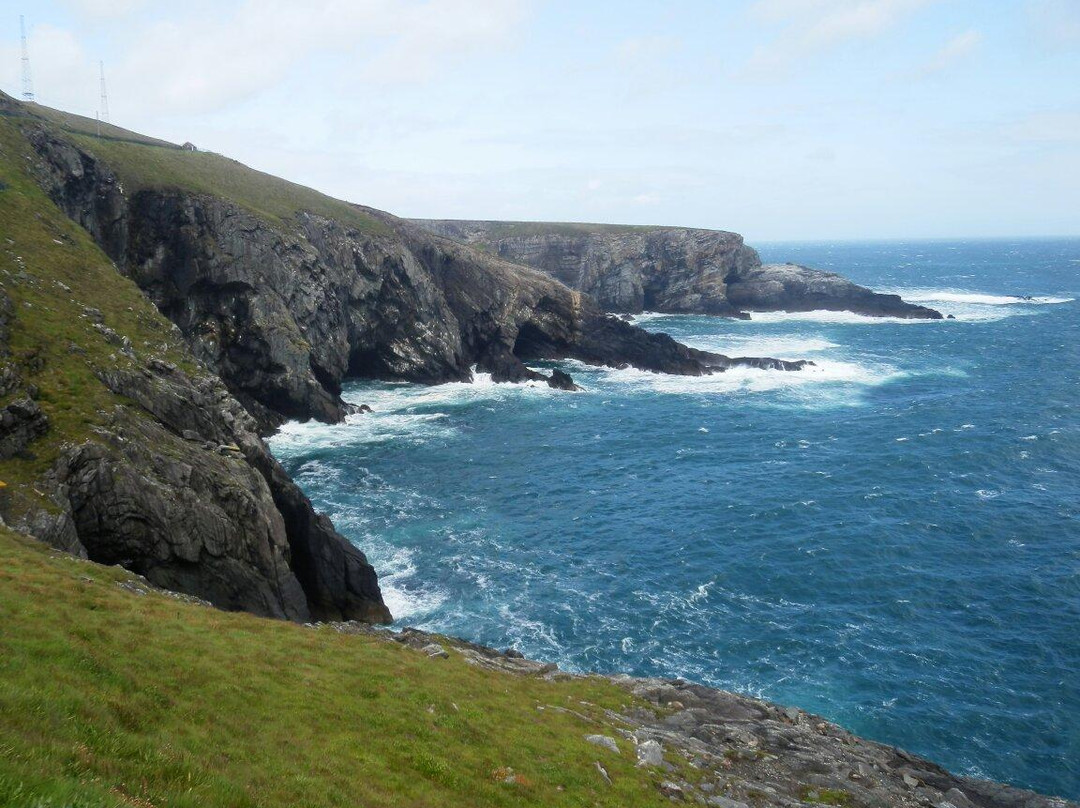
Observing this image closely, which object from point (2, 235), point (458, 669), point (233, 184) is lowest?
point (458, 669)

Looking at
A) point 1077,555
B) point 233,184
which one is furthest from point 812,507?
point 233,184

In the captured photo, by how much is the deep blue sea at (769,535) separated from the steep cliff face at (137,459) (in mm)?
7037

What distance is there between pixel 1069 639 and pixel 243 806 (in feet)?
135

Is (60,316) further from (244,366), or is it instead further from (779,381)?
(779,381)

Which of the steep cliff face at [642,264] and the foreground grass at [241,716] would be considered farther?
the steep cliff face at [642,264]

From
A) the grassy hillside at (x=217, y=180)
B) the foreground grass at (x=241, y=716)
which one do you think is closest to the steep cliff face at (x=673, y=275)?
the grassy hillside at (x=217, y=180)

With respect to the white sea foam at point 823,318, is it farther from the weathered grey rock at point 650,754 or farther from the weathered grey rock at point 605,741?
the weathered grey rock at point 605,741

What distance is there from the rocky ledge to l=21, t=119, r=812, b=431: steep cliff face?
47.2 metres

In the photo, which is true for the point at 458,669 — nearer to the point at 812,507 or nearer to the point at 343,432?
Answer: the point at 812,507

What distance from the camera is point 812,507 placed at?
2132 inches

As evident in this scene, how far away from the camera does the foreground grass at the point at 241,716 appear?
11.9m

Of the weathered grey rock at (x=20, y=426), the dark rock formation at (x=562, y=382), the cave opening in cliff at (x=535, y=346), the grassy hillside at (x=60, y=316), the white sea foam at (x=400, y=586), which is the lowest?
the white sea foam at (x=400, y=586)

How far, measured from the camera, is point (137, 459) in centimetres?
3150

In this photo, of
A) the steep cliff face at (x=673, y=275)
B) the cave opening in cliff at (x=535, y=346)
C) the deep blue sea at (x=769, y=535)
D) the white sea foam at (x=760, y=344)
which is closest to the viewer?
the deep blue sea at (x=769, y=535)
